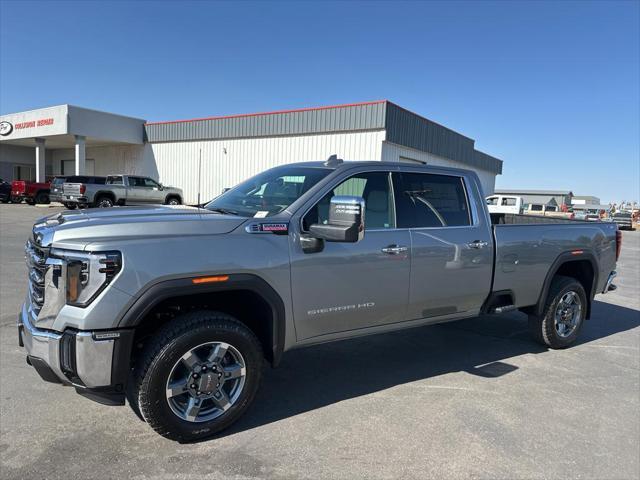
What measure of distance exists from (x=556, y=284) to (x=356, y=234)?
133 inches

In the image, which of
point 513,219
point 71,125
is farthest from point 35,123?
point 513,219

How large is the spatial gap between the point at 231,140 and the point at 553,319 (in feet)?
73.2

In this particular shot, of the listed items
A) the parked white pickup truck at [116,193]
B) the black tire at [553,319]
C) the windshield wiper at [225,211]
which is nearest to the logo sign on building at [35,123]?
the parked white pickup truck at [116,193]

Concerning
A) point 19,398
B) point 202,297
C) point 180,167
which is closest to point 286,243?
point 202,297

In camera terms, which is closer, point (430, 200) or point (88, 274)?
point (88, 274)

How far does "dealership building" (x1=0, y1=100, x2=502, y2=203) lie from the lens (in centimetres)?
2062

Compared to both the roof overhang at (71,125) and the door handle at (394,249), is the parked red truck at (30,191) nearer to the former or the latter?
the roof overhang at (71,125)

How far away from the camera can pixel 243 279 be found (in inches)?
123

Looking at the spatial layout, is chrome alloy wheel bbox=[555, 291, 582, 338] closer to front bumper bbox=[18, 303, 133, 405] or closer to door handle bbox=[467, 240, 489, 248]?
door handle bbox=[467, 240, 489, 248]

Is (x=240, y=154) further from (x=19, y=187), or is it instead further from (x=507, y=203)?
(x=507, y=203)

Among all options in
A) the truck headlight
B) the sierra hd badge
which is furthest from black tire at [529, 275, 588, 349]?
the sierra hd badge

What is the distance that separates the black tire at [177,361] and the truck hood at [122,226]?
588 mm

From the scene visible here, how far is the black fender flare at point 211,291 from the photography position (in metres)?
2.79

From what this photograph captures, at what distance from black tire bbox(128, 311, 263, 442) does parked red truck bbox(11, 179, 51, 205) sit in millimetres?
29840
